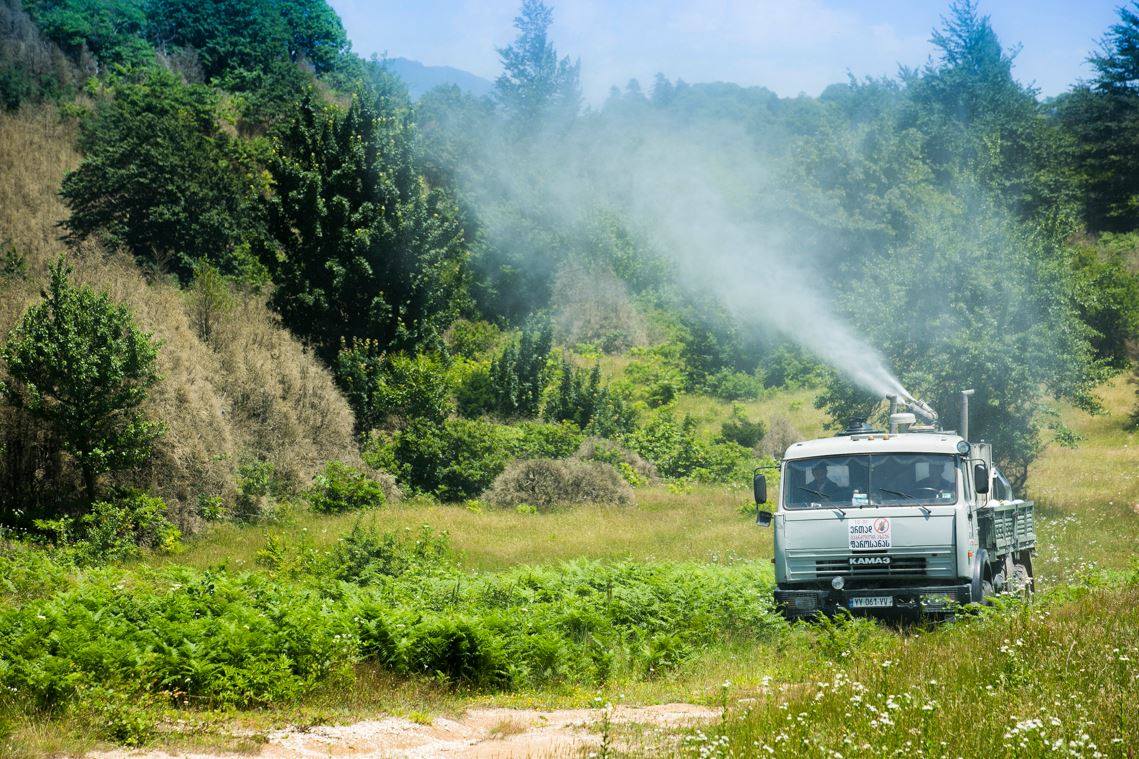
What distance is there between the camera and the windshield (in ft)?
46.0

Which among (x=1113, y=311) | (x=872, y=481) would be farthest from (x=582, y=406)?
(x=1113, y=311)

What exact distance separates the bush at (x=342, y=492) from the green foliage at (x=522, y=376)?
954 centimetres

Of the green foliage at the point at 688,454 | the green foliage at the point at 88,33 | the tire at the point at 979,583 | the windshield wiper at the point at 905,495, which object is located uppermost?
the green foliage at the point at 88,33

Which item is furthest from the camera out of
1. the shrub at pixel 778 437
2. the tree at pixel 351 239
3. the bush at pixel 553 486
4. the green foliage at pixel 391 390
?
the shrub at pixel 778 437

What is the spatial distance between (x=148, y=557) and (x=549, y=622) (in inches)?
518

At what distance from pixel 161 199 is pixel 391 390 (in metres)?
18.6

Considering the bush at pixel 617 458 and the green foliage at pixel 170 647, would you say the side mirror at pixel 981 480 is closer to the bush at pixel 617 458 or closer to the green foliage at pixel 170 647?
the green foliage at pixel 170 647

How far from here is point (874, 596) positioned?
44.8 feet

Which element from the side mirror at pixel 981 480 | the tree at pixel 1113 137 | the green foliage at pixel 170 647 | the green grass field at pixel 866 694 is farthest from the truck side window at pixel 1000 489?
the tree at pixel 1113 137

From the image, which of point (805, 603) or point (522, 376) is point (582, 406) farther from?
point (805, 603)

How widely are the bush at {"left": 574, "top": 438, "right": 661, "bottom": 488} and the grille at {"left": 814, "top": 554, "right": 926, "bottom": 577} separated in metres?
19.1

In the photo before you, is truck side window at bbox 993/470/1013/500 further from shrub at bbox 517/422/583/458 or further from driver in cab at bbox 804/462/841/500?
shrub at bbox 517/422/583/458

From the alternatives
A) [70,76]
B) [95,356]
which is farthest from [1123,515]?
[70,76]

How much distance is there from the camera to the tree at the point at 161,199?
1815 inches
